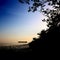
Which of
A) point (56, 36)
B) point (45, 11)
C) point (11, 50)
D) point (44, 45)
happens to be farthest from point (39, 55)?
point (11, 50)

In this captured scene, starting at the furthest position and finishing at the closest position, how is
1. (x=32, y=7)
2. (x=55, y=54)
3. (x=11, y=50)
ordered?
1. (x=11, y=50)
2. (x=32, y=7)
3. (x=55, y=54)

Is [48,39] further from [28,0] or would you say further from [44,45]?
[28,0]

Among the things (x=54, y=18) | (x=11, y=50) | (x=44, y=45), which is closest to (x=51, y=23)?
(x=54, y=18)

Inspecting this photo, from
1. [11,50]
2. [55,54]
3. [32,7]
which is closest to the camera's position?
[55,54]

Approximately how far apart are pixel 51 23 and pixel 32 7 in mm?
3567

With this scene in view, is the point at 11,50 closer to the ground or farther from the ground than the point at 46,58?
farther from the ground

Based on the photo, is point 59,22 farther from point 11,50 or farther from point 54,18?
point 11,50

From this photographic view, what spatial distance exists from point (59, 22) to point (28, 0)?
490cm

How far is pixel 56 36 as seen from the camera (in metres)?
29.6

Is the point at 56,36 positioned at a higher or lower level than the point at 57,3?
lower

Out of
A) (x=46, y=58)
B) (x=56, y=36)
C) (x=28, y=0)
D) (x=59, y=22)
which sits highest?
(x=28, y=0)

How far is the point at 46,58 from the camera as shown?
2973cm

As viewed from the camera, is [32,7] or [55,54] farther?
[32,7]

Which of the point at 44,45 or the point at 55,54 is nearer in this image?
the point at 55,54
